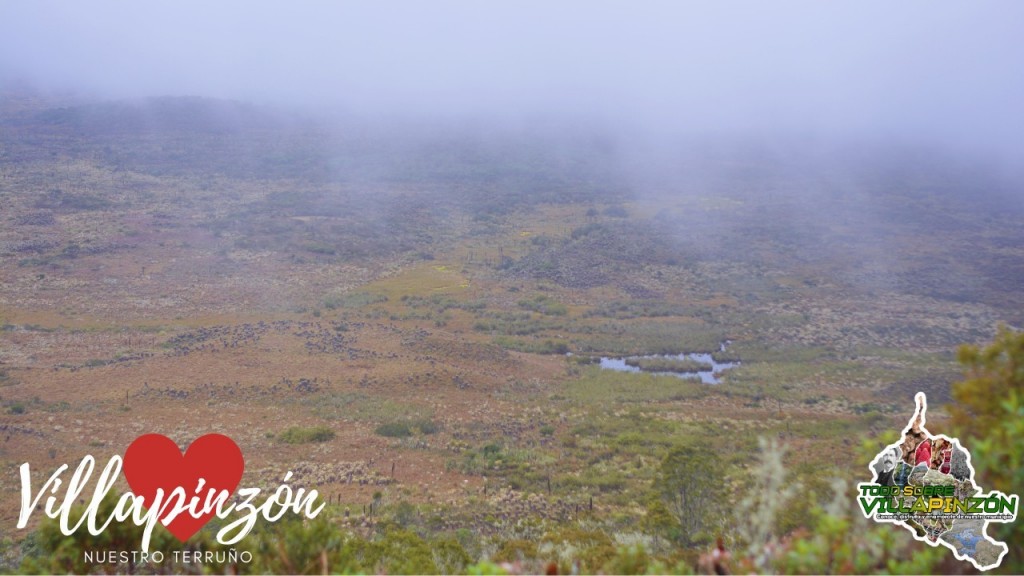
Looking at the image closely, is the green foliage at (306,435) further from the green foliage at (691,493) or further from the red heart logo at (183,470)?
the red heart logo at (183,470)

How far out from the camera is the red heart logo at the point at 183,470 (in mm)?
5398

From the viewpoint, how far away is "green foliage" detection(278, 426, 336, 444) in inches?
643

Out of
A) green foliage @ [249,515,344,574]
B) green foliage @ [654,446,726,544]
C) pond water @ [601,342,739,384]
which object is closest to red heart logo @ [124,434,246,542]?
green foliage @ [249,515,344,574]

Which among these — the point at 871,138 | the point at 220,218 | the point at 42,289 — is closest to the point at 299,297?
the point at 42,289

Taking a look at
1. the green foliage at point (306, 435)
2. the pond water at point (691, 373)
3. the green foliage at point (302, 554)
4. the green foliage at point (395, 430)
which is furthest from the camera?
the pond water at point (691, 373)

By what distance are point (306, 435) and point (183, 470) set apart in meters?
11.6

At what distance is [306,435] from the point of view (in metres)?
16.5

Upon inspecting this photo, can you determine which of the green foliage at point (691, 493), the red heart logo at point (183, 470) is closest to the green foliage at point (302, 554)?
the red heart logo at point (183, 470)

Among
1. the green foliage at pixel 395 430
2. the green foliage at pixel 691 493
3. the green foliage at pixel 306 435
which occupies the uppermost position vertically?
the green foliage at pixel 691 493

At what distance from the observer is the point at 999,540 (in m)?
3.33

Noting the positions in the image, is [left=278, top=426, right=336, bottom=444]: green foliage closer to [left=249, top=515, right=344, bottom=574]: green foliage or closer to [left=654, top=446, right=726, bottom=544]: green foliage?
[left=654, top=446, right=726, bottom=544]: green foliage

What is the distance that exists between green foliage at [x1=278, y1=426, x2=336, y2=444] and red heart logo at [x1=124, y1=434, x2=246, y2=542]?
36.9 feet

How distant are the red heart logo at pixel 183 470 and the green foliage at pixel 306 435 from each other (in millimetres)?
11250

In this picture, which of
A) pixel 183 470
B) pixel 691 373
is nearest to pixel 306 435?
pixel 183 470
